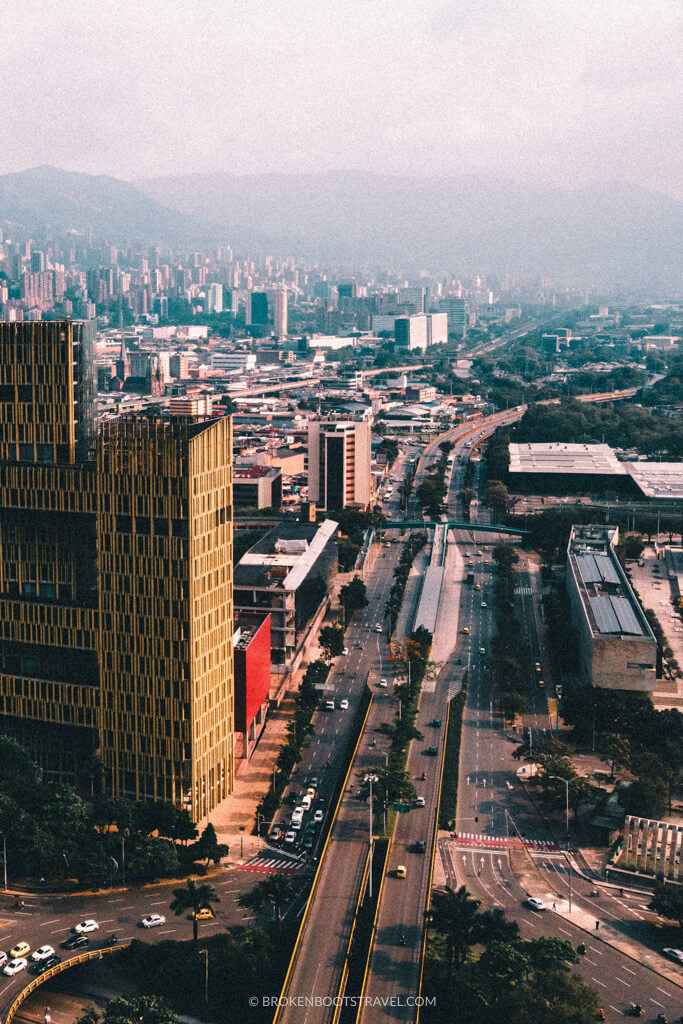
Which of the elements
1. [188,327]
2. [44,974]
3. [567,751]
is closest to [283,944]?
[44,974]

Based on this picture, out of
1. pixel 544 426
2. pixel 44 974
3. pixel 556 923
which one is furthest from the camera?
pixel 544 426

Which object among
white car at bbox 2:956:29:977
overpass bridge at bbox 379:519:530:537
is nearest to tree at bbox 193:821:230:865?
white car at bbox 2:956:29:977

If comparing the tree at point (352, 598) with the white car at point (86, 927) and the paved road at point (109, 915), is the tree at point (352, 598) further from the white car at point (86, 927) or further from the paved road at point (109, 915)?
the white car at point (86, 927)

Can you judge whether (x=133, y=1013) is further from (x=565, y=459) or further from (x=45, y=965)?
(x=565, y=459)

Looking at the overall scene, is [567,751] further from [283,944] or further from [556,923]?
[283,944]

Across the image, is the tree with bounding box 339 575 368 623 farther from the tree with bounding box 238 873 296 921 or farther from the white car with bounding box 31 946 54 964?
the white car with bounding box 31 946 54 964

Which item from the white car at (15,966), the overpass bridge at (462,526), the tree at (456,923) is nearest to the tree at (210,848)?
the white car at (15,966)
